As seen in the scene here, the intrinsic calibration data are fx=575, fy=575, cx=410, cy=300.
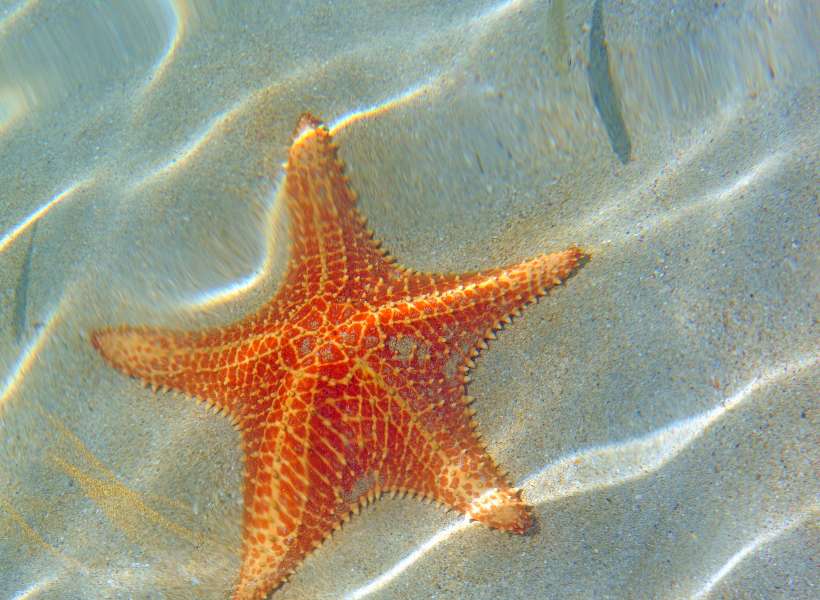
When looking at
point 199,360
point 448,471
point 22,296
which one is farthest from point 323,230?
point 22,296

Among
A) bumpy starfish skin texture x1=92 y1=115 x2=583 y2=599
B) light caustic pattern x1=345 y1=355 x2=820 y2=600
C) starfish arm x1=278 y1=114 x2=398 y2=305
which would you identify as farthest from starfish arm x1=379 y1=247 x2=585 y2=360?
light caustic pattern x1=345 y1=355 x2=820 y2=600

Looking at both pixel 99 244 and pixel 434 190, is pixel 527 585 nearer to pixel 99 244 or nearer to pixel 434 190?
pixel 434 190

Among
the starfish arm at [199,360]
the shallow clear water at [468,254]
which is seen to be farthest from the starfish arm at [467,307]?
the starfish arm at [199,360]

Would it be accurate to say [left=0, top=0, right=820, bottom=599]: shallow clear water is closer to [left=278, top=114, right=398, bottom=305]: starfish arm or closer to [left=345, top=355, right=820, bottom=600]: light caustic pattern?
[left=345, top=355, right=820, bottom=600]: light caustic pattern

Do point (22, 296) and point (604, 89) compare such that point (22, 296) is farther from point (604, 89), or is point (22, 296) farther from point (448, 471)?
point (604, 89)

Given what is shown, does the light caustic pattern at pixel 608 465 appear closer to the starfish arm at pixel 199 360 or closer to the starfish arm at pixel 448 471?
the starfish arm at pixel 448 471
